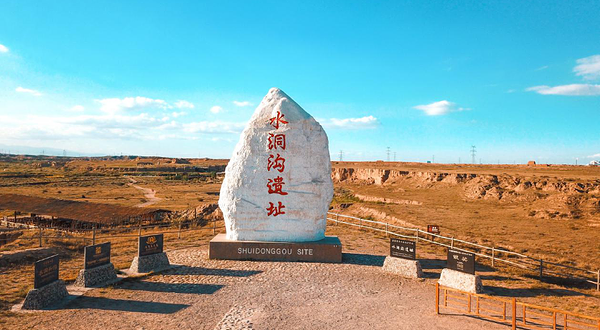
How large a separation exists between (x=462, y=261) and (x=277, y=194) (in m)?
8.11

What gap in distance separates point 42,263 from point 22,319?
A: 5.28 ft

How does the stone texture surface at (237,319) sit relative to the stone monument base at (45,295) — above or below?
below

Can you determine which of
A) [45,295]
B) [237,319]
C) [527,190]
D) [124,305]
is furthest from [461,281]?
[527,190]

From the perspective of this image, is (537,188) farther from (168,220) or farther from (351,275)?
(168,220)

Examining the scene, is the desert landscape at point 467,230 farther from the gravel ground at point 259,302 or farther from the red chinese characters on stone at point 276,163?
the red chinese characters on stone at point 276,163

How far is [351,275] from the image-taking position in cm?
1479

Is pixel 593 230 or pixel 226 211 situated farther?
pixel 593 230

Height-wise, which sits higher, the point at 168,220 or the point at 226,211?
the point at 226,211

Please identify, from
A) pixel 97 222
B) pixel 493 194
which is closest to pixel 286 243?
pixel 97 222

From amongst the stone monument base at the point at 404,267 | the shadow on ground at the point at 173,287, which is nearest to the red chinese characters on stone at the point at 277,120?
the shadow on ground at the point at 173,287

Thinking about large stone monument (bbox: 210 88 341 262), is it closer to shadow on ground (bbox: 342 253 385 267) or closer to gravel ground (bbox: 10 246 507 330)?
gravel ground (bbox: 10 246 507 330)

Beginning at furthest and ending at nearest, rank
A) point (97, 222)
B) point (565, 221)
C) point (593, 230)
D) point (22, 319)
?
point (565, 221) < point (593, 230) < point (97, 222) < point (22, 319)

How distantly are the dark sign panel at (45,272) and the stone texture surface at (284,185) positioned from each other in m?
7.01

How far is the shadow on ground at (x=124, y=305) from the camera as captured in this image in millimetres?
11094
